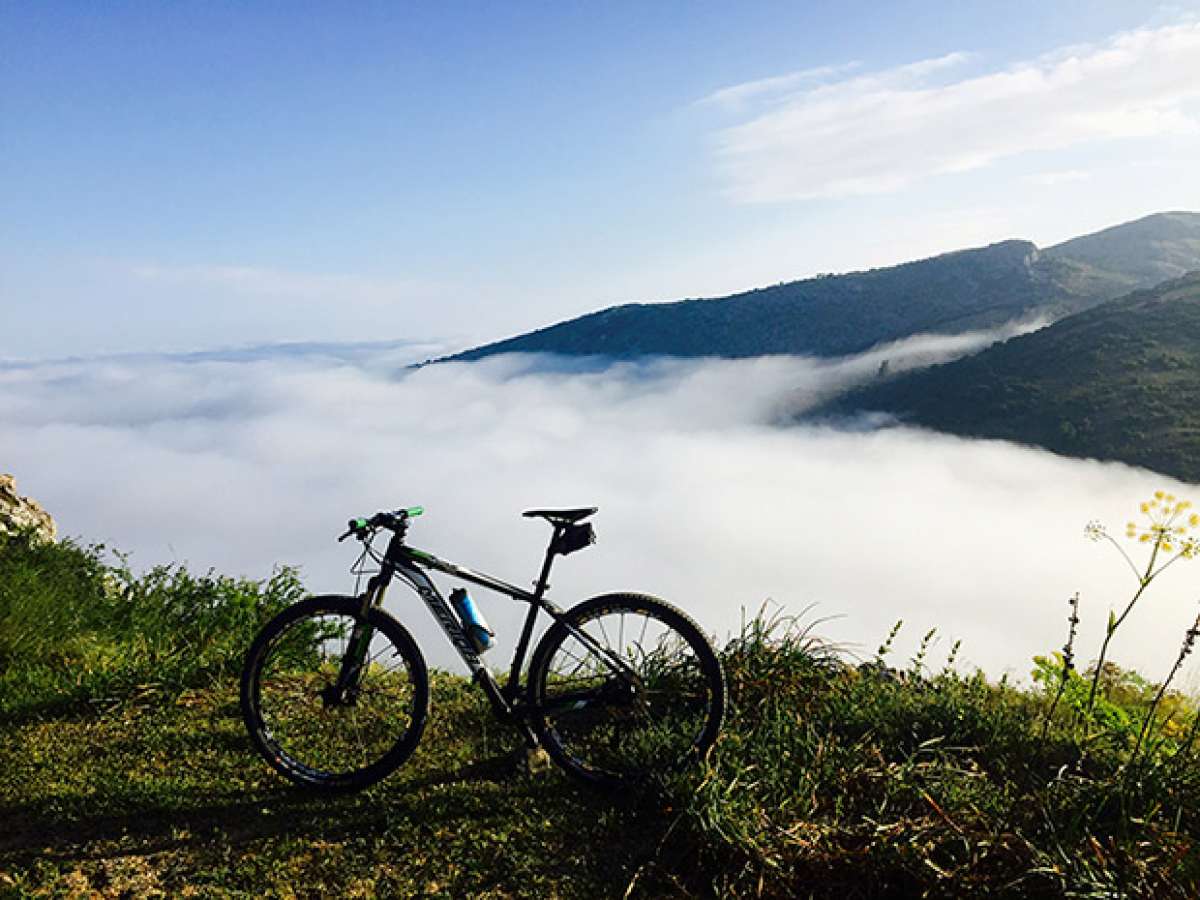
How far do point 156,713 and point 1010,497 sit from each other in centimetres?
16331

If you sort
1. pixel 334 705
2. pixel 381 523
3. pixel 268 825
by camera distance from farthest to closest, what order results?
pixel 334 705 → pixel 381 523 → pixel 268 825

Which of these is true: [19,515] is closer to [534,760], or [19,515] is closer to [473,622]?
[473,622]

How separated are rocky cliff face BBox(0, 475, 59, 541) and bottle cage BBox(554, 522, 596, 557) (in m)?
6.36

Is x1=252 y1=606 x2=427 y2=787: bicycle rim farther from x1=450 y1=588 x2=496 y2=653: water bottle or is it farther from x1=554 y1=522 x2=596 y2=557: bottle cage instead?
x1=554 y1=522 x2=596 y2=557: bottle cage

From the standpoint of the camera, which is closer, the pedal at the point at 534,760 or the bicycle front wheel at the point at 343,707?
the bicycle front wheel at the point at 343,707

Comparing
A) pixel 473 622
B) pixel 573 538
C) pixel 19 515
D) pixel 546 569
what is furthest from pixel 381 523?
pixel 19 515

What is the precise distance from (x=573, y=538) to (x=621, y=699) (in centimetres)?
95

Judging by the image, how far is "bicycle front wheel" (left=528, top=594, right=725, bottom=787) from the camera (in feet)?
14.3

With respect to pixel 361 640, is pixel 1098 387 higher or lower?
lower

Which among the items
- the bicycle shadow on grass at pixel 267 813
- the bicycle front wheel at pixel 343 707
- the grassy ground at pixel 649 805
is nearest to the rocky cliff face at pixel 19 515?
the grassy ground at pixel 649 805

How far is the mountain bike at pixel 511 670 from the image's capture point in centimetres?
434

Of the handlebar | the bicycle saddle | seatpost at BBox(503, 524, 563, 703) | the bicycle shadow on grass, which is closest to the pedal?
the bicycle shadow on grass

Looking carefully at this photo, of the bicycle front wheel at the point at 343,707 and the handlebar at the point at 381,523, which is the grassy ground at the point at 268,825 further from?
the handlebar at the point at 381,523

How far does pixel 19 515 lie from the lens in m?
8.34
